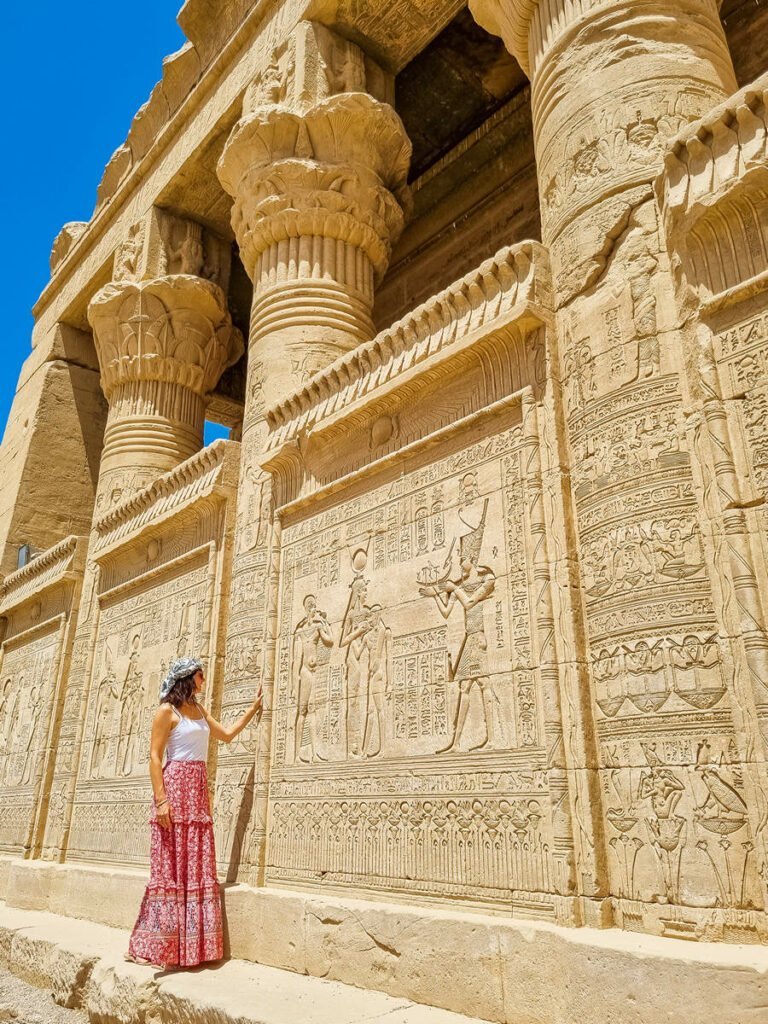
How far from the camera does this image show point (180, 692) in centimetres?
391

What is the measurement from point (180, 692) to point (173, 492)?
226 cm

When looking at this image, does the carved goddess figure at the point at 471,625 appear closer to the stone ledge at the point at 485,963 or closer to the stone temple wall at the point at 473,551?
the stone temple wall at the point at 473,551

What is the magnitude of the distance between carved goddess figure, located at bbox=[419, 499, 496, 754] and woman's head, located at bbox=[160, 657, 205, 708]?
1.25 meters

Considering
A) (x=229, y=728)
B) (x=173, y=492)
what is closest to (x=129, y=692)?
(x=173, y=492)

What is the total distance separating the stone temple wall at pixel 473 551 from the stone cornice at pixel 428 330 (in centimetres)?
2

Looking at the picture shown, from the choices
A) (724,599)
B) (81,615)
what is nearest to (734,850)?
(724,599)

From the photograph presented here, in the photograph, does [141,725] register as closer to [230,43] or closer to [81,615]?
[81,615]

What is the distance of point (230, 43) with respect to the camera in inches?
292

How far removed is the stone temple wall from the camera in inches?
102

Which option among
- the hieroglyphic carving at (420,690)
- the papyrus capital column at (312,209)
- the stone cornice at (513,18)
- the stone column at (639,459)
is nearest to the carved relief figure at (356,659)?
the hieroglyphic carving at (420,690)

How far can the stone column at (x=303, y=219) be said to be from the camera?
17.1ft

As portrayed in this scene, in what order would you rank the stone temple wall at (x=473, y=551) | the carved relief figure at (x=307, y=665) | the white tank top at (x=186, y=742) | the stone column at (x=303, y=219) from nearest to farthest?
1. the stone temple wall at (x=473, y=551)
2. the white tank top at (x=186, y=742)
3. the carved relief figure at (x=307, y=665)
4. the stone column at (x=303, y=219)

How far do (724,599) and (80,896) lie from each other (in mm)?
4717

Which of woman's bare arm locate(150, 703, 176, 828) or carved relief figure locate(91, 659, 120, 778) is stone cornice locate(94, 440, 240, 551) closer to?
carved relief figure locate(91, 659, 120, 778)
